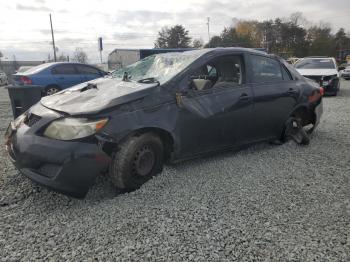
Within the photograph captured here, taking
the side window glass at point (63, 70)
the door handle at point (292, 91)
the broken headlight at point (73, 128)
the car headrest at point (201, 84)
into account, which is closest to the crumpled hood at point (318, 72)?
the door handle at point (292, 91)

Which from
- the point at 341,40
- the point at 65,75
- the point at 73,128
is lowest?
the point at 73,128

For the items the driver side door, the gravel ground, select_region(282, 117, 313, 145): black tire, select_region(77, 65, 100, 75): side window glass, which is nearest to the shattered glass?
the driver side door

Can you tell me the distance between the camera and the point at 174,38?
69562 mm

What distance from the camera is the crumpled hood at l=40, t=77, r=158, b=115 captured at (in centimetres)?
303

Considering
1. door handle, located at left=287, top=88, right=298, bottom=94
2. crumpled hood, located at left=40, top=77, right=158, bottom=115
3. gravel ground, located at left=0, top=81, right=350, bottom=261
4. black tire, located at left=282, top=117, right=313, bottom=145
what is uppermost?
crumpled hood, located at left=40, top=77, right=158, bottom=115

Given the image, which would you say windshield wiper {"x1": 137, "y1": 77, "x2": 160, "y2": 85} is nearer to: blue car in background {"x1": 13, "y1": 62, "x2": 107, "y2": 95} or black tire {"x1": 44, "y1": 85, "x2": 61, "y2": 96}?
blue car in background {"x1": 13, "y1": 62, "x2": 107, "y2": 95}

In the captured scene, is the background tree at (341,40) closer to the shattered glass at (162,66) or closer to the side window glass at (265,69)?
the side window glass at (265,69)

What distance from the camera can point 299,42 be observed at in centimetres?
6384

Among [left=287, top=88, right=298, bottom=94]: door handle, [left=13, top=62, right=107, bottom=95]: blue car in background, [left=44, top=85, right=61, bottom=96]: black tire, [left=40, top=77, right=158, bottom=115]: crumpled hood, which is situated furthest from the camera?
[left=44, top=85, right=61, bottom=96]: black tire

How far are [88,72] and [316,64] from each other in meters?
9.42

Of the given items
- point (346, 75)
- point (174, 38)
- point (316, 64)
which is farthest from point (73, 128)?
point (174, 38)

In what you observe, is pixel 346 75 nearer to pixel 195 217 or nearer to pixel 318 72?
pixel 318 72

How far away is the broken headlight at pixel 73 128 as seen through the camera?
286cm

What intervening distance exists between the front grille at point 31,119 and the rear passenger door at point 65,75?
26.1 ft
